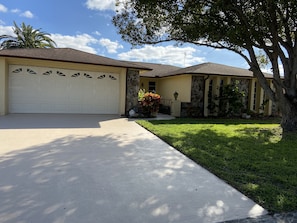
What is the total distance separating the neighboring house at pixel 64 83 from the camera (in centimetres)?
1185

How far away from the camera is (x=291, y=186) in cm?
386

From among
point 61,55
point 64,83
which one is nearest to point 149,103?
point 64,83

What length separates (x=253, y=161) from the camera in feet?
17.0

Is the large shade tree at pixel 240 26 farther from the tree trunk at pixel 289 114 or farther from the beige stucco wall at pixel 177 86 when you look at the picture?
the beige stucco wall at pixel 177 86

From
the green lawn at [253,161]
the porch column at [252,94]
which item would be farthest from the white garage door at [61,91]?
the porch column at [252,94]

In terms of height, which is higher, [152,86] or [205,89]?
[152,86]

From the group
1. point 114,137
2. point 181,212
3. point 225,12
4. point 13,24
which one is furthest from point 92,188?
point 13,24

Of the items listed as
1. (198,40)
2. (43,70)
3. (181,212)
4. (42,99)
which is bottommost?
(181,212)

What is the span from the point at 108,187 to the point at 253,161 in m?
3.36

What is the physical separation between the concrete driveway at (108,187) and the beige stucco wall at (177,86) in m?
9.01

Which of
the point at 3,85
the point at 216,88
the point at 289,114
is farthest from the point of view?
the point at 216,88

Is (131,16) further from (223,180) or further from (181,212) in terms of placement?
(181,212)

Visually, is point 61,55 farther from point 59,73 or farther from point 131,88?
point 131,88

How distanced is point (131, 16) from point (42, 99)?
261 inches
